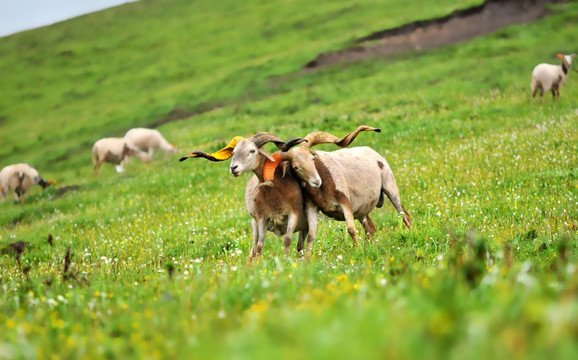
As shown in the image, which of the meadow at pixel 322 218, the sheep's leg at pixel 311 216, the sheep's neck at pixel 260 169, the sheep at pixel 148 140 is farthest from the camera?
the sheep at pixel 148 140

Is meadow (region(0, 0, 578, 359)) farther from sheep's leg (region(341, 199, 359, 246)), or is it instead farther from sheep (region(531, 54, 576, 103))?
sheep (region(531, 54, 576, 103))

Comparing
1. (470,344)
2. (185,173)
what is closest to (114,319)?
(470,344)

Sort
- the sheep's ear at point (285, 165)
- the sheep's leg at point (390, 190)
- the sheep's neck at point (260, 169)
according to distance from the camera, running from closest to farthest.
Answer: the sheep's ear at point (285, 165) → the sheep's neck at point (260, 169) → the sheep's leg at point (390, 190)

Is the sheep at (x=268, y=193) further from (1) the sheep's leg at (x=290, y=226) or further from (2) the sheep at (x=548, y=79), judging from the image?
(2) the sheep at (x=548, y=79)

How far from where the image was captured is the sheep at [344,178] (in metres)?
9.24

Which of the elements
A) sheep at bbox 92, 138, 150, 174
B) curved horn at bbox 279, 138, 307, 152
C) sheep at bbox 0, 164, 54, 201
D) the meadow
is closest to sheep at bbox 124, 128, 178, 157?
sheep at bbox 92, 138, 150, 174

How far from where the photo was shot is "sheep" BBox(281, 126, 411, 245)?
30.3 ft

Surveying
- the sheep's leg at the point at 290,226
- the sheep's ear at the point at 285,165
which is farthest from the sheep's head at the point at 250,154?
the sheep's leg at the point at 290,226

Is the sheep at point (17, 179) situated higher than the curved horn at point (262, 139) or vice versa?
the curved horn at point (262, 139)

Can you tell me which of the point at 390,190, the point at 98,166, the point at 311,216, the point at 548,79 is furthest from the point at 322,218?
the point at 98,166

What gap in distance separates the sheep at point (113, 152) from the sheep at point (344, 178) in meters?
18.7

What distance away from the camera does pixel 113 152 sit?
93.0ft

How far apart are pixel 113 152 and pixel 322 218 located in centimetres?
1796

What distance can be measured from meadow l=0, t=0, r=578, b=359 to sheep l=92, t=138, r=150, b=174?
3.98 ft
